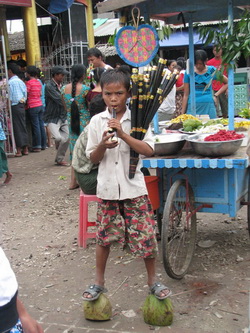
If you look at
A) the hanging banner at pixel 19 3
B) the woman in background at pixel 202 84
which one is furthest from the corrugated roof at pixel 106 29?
the woman in background at pixel 202 84

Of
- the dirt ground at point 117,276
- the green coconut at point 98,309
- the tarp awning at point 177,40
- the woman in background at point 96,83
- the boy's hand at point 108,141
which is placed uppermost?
the tarp awning at point 177,40

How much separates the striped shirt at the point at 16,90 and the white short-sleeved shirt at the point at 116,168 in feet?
22.8

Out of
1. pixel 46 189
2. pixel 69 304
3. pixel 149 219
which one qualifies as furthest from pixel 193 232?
pixel 46 189

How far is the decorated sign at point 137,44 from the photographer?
13.6 ft

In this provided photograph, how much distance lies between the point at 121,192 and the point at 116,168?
17 cm

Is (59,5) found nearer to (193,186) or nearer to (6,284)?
(193,186)

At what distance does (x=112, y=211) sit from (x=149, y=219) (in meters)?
0.27

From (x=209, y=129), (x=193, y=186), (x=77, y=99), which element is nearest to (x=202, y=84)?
(x=77, y=99)

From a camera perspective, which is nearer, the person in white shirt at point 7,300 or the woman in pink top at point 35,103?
the person in white shirt at point 7,300

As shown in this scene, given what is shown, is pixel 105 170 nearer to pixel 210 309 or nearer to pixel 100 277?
pixel 100 277

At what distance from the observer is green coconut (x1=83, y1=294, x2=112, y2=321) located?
3350mm

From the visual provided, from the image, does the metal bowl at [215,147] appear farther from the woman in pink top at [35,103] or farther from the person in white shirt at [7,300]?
the woman in pink top at [35,103]

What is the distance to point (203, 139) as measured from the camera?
13.0 ft

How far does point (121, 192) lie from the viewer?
3289mm
